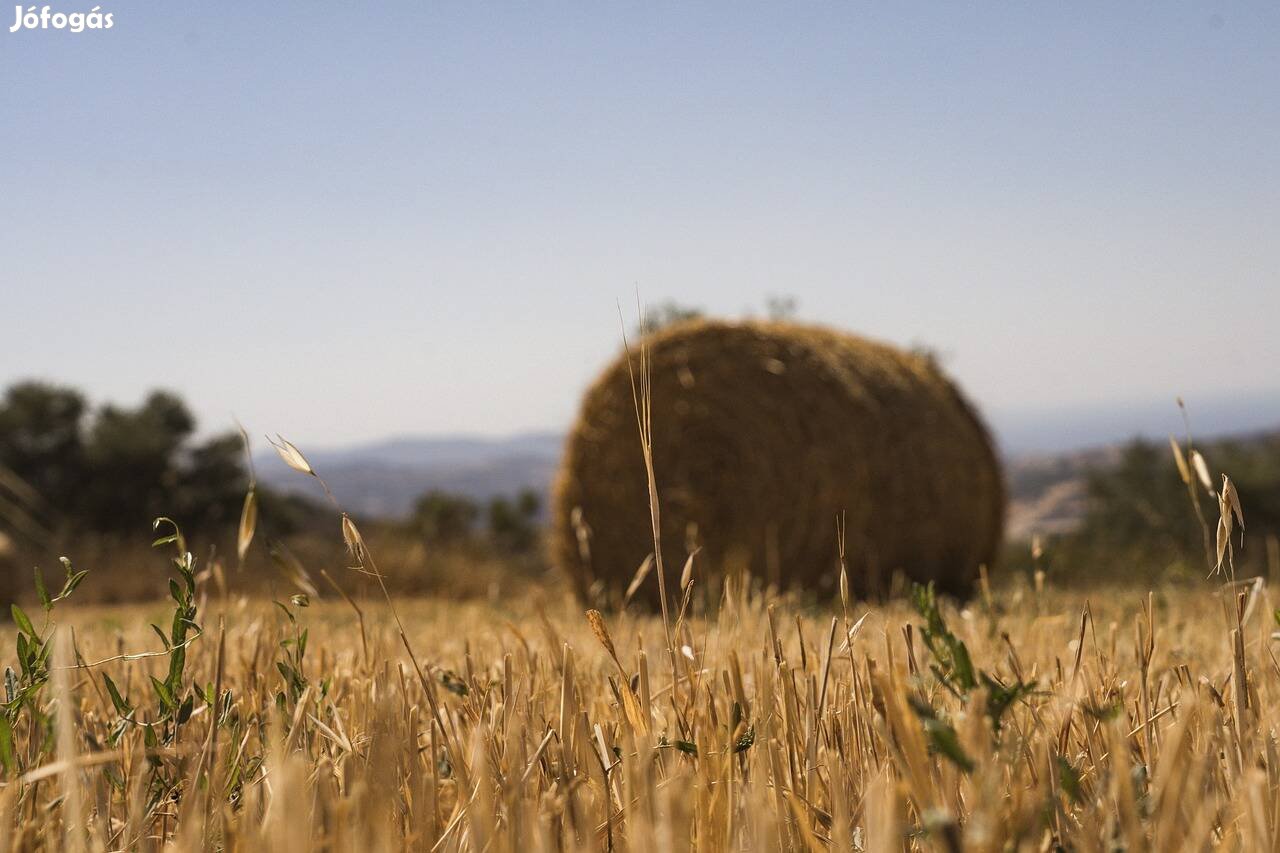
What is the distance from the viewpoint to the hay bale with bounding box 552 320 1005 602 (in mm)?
6973

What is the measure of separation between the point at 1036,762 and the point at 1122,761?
36cm

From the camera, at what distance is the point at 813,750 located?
113 centimetres

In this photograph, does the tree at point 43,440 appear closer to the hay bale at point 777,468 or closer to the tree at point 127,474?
the tree at point 127,474

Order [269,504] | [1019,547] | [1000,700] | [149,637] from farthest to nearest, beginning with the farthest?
[269,504]
[1019,547]
[149,637]
[1000,700]

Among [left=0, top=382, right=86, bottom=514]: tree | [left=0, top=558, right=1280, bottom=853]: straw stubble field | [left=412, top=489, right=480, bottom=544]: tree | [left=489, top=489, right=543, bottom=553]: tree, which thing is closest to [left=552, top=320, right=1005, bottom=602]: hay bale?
[left=412, top=489, right=480, bottom=544]: tree

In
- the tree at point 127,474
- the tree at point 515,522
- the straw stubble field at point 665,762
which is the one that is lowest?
the tree at point 515,522

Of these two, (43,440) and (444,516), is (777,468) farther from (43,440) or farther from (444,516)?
(43,440)

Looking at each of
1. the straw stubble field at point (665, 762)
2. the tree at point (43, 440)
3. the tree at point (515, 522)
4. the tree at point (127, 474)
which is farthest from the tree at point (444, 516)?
the straw stubble field at point (665, 762)

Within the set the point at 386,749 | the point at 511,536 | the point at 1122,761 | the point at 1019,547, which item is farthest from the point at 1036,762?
the point at 511,536

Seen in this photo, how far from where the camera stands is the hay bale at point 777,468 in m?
6.97

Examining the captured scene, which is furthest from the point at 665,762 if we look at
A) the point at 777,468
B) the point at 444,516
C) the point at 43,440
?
the point at 43,440

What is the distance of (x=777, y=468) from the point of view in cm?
707

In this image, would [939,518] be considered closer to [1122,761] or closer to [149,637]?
[149,637]

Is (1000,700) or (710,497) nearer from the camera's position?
(1000,700)
